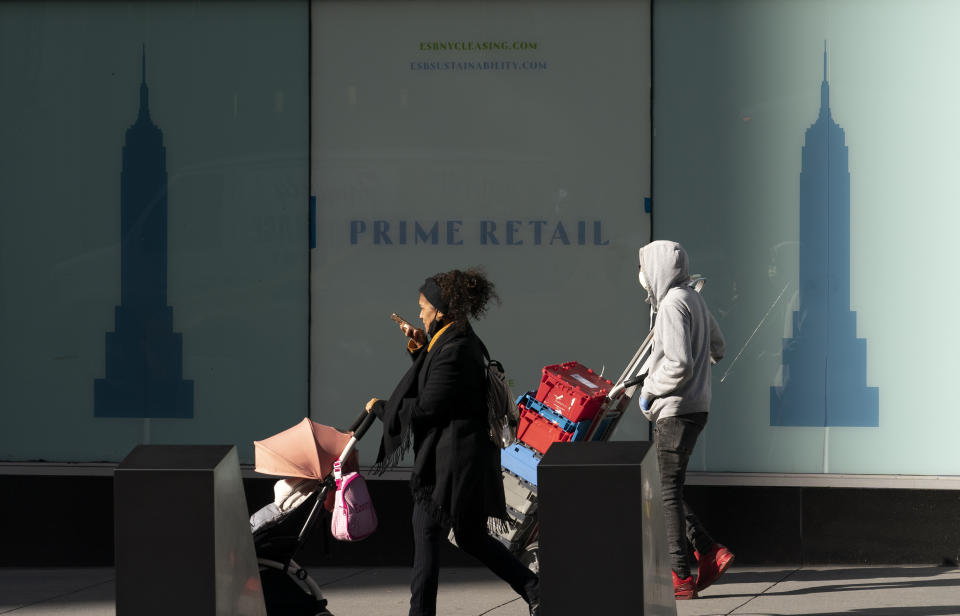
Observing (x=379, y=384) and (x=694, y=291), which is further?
(x=379, y=384)

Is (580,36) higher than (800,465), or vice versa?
(580,36)

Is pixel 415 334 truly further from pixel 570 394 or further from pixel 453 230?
pixel 453 230

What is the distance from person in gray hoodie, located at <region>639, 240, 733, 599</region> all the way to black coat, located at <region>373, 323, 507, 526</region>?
1219 mm

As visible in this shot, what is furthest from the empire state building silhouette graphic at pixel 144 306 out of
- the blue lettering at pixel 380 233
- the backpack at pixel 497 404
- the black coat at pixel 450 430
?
the backpack at pixel 497 404

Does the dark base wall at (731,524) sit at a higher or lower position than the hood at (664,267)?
lower

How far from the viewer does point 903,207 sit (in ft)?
26.5

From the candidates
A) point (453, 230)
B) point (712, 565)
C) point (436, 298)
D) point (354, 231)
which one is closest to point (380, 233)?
point (354, 231)

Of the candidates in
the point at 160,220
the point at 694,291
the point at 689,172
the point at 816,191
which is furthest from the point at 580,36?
the point at 160,220

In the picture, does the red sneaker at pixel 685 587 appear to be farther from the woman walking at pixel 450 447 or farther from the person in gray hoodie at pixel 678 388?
the woman walking at pixel 450 447

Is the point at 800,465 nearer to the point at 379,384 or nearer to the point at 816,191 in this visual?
the point at 816,191

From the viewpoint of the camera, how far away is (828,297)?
26.7 ft

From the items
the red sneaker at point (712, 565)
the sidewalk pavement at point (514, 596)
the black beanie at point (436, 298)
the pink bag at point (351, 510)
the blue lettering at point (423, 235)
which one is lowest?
the sidewalk pavement at point (514, 596)

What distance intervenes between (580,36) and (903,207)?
2.35 meters

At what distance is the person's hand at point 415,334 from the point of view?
594cm
